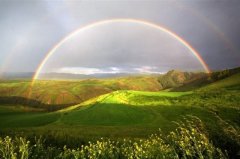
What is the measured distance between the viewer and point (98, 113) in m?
83.2

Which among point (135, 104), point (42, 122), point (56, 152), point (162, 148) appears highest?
point (162, 148)

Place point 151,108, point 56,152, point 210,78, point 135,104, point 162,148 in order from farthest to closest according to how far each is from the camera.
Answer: point 210,78 < point 135,104 < point 151,108 < point 56,152 < point 162,148

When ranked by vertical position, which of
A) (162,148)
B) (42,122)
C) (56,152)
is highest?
(162,148)

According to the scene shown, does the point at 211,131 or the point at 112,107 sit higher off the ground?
the point at 211,131

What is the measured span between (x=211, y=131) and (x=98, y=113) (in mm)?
75260

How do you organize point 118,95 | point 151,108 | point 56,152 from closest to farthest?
point 56,152 → point 151,108 → point 118,95

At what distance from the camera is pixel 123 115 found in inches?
3059

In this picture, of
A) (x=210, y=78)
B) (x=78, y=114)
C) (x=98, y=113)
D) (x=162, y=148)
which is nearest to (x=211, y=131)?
(x=162, y=148)

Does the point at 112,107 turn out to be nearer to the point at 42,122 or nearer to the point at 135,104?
the point at 135,104

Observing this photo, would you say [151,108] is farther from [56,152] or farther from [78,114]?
[56,152]

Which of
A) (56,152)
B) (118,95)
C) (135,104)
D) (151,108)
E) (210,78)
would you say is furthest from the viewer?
(210,78)

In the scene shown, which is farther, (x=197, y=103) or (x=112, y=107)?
(x=112, y=107)

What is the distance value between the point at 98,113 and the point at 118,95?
1801cm

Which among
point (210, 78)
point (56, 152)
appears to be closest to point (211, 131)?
point (56, 152)
